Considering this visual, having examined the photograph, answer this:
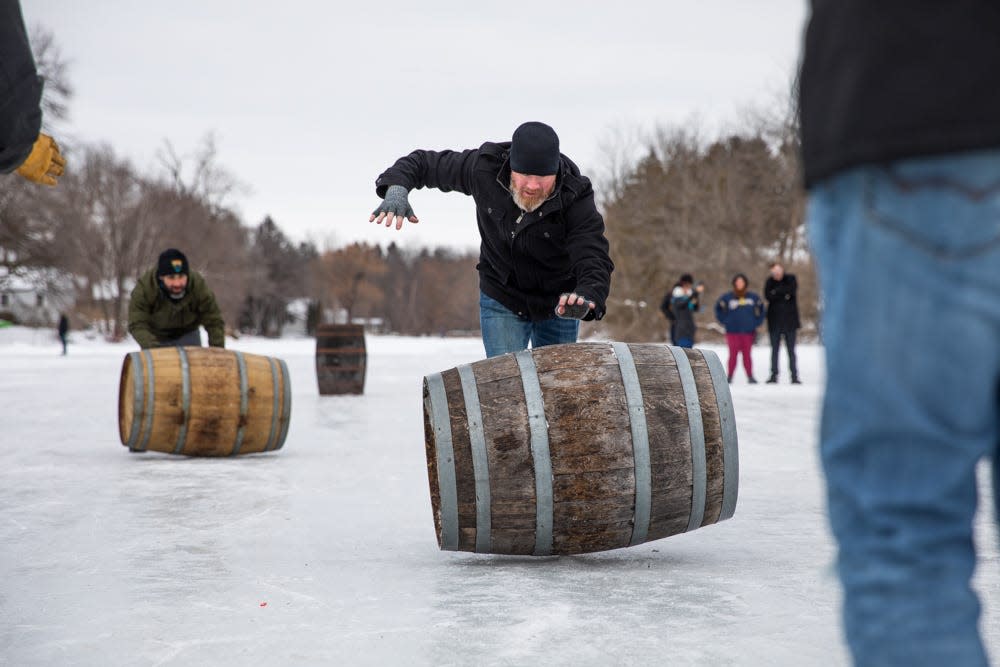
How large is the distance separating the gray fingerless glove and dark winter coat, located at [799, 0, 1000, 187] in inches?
96.5

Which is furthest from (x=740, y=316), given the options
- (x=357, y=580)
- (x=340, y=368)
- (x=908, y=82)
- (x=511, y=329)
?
(x=908, y=82)

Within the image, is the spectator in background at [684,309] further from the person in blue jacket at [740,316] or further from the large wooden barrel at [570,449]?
the large wooden barrel at [570,449]

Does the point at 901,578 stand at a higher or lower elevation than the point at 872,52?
lower

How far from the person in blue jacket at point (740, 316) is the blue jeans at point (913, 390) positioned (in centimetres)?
1355

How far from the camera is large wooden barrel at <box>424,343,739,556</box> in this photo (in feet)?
11.3

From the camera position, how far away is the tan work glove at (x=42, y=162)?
9.79ft

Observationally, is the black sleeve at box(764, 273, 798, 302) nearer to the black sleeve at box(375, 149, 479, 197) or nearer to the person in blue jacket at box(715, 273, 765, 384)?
the person in blue jacket at box(715, 273, 765, 384)

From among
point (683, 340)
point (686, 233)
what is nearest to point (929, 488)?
point (683, 340)

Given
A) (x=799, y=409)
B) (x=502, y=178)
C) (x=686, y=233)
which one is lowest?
(x=799, y=409)

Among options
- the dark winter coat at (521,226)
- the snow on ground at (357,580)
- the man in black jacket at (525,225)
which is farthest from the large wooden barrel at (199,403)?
the dark winter coat at (521,226)

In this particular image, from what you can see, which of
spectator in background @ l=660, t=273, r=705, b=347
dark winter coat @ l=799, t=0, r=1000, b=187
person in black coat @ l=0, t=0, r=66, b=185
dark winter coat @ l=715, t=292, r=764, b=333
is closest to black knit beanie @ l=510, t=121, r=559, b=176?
person in black coat @ l=0, t=0, r=66, b=185

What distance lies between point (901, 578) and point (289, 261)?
116474mm

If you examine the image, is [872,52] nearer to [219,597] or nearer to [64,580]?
[219,597]

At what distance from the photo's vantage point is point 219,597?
322 centimetres
